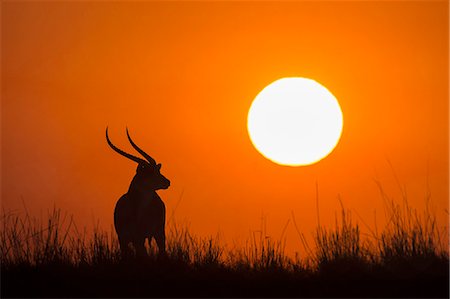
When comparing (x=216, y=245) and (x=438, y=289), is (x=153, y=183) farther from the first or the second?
(x=438, y=289)

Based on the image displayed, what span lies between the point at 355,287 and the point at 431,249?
91 centimetres

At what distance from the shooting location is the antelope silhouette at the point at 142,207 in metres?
9.71

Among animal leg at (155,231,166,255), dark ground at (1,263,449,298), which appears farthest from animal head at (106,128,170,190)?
dark ground at (1,263,449,298)

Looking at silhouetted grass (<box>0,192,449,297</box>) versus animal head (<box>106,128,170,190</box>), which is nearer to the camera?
silhouetted grass (<box>0,192,449,297</box>)

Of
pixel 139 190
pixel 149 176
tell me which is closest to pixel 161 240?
pixel 139 190

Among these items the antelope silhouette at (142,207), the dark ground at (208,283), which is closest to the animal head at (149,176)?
the antelope silhouette at (142,207)

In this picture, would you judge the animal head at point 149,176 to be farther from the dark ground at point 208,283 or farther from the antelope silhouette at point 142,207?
the dark ground at point 208,283

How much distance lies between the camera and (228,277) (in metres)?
7.30

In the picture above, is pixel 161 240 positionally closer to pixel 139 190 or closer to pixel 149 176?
pixel 139 190

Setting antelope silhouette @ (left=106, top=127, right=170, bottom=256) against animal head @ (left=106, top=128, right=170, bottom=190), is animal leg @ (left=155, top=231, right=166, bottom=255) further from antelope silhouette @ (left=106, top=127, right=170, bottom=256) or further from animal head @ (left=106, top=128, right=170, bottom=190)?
animal head @ (left=106, top=128, right=170, bottom=190)

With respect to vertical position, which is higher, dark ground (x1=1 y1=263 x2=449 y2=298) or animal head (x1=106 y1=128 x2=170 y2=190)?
animal head (x1=106 y1=128 x2=170 y2=190)

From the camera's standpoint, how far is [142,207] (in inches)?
388

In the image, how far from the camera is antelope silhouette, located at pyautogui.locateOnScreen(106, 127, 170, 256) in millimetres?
9711

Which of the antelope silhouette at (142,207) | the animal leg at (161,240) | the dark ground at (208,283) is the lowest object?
the dark ground at (208,283)
